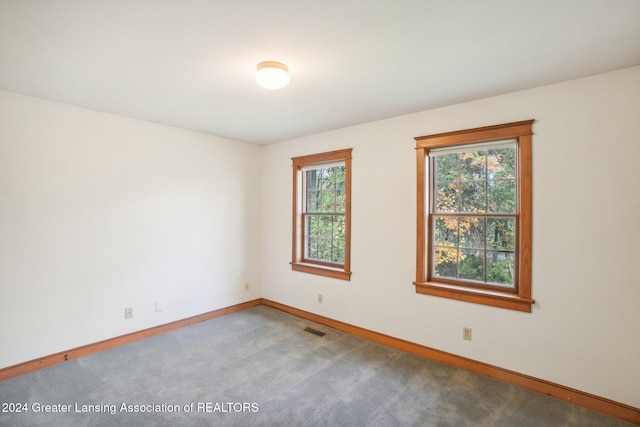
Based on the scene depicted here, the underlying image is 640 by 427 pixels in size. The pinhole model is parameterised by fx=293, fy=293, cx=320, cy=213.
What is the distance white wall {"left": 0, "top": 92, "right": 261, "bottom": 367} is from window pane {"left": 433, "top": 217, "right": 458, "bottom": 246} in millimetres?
2787

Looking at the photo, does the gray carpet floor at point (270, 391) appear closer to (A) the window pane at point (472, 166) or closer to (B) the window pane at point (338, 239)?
(B) the window pane at point (338, 239)

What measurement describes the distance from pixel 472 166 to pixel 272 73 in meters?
2.05

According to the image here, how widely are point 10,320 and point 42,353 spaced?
411 millimetres

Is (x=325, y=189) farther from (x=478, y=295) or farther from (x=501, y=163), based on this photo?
(x=478, y=295)

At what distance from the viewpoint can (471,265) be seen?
112 inches

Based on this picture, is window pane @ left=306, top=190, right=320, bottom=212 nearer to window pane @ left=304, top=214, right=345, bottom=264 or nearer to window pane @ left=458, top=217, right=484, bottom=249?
window pane @ left=304, top=214, right=345, bottom=264

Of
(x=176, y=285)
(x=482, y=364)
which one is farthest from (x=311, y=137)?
(x=482, y=364)

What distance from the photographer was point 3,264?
8.31ft

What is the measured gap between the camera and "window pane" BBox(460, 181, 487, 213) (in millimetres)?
2791

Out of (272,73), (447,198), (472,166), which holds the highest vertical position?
(272,73)

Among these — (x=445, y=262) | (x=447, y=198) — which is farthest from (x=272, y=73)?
(x=445, y=262)

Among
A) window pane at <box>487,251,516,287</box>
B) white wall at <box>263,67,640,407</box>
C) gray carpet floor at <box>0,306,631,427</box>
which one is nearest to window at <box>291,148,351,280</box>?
white wall at <box>263,67,640,407</box>

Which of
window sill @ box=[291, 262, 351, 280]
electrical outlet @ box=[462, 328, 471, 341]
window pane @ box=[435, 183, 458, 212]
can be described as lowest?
electrical outlet @ box=[462, 328, 471, 341]

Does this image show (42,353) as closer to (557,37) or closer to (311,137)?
(311,137)
